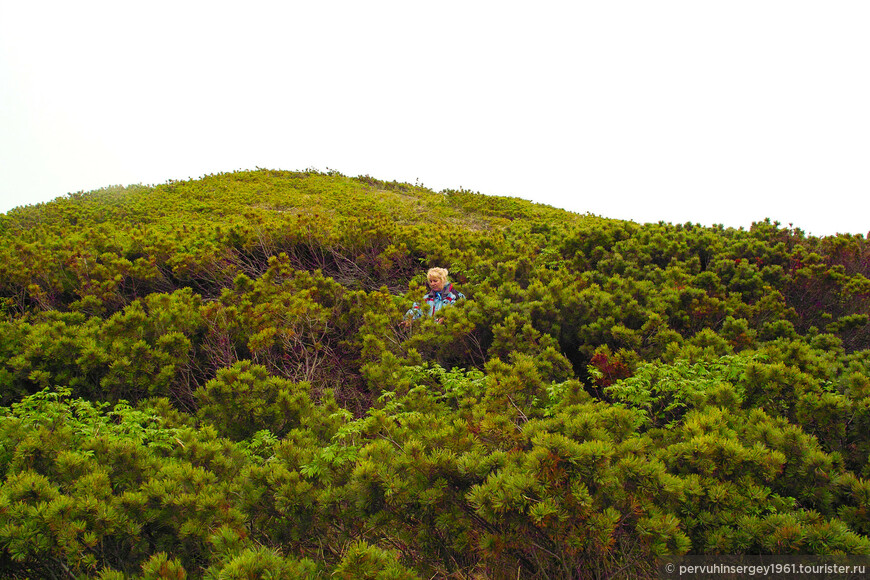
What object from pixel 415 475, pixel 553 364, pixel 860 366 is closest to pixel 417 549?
pixel 415 475

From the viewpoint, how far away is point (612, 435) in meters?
2.34

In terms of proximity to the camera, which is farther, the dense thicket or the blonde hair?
the blonde hair

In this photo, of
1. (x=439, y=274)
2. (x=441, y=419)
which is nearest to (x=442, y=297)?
(x=439, y=274)

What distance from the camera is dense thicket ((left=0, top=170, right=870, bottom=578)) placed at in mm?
1888

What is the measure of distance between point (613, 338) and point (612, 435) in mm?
2146

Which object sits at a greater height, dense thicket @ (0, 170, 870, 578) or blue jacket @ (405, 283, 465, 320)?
blue jacket @ (405, 283, 465, 320)

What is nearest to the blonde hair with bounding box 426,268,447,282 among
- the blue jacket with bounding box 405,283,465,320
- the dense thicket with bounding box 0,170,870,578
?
the blue jacket with bounding box 405,283,465,320

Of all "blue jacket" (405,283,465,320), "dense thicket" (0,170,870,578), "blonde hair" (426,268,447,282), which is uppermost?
"blonde hair" (426,268,447,282)

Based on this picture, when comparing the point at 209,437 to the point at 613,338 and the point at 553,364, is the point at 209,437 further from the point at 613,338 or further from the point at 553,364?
the point at 613,338

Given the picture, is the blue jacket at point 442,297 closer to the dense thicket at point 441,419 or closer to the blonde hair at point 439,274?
the blonde hair at point 439,274

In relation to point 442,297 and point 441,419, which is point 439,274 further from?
point 441,419

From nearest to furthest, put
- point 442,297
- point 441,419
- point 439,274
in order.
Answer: point 441,419 < point 439,274 < point 442,297

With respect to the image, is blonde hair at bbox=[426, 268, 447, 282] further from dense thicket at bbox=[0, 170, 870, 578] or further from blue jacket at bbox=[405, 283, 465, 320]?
dense thicket at bbox=[0, 170, 870, 578]

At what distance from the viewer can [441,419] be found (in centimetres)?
273
